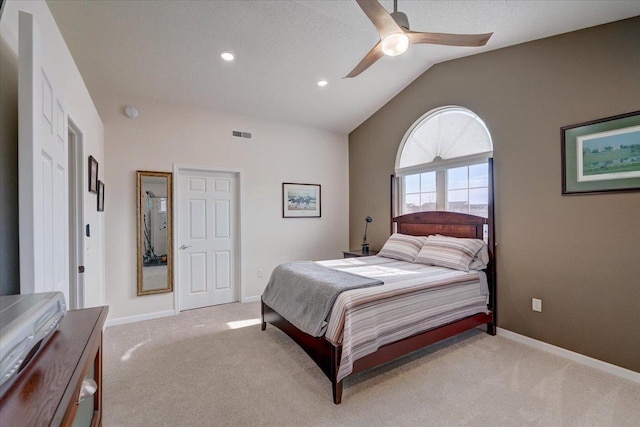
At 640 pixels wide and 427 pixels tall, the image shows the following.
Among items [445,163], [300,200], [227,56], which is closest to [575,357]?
[445,163]

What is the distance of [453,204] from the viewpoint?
3725mm

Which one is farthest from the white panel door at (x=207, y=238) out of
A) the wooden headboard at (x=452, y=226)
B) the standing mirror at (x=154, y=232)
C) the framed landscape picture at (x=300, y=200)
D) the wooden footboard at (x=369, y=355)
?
the wooden headboard at (x=452, y=226)

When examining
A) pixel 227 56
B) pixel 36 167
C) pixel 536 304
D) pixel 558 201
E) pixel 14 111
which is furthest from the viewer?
pixel 227 56

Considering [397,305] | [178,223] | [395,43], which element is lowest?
[397,305]

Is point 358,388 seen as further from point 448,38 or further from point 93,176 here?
point 93,176

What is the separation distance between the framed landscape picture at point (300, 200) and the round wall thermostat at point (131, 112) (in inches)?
86.4

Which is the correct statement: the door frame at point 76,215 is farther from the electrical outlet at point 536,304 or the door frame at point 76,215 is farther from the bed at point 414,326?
the electrical outlet at point 536,304

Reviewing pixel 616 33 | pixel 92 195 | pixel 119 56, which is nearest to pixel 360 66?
pixel 616 33

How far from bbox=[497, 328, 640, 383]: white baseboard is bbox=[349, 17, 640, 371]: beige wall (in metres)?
0.05

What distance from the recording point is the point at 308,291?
A: 256cm

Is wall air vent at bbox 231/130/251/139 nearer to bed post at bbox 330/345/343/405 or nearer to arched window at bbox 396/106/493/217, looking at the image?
arched window at bbox 396/106/493/217

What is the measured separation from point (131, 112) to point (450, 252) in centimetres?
420

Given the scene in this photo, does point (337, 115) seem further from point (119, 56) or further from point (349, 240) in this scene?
point (119, 56)

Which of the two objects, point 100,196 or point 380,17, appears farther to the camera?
point 100,196
